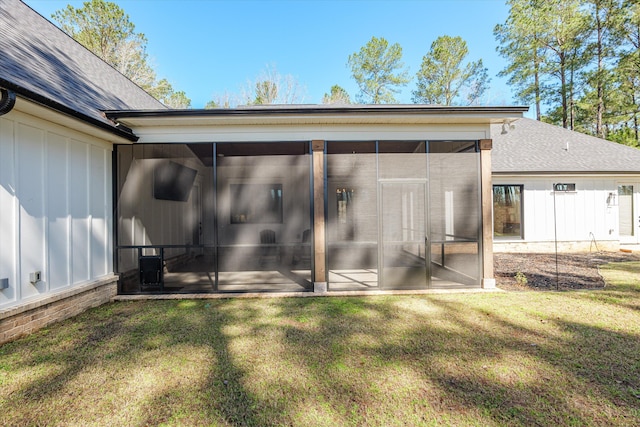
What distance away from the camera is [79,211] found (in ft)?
13.8

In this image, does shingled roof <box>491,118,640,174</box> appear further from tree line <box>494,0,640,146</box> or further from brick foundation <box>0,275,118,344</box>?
brick foundation <box>0,275,118,344</box>

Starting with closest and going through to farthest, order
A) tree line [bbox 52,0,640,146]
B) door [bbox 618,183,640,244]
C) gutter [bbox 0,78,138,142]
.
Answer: gutter [bbox 0,78,138,142], door [bbox 618,183,640,244], tree line [bbox 52,0,640,146]

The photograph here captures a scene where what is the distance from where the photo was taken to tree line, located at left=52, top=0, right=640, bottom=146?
15.2 m

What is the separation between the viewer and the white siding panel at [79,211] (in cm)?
410

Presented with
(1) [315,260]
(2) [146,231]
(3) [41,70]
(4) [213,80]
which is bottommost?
(1) [315,260]

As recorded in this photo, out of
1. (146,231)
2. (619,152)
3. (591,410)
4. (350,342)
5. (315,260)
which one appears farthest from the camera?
(619,152)

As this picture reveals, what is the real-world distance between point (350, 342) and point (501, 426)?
61.7 inches

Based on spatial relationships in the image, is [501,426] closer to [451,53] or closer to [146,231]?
[146,231]

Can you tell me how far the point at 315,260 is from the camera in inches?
201

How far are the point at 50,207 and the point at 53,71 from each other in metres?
2.53

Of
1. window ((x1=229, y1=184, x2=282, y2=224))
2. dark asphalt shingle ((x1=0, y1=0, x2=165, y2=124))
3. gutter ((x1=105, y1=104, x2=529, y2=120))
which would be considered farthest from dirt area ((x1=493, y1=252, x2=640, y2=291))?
dark asphalt shingle ((x1=0, y1=0, x2=165, y2=124))

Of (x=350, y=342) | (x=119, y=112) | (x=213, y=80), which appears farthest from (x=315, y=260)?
(x=213, y=80)

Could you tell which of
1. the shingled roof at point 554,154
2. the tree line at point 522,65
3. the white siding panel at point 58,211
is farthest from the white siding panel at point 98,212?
the tree line at point 522,65

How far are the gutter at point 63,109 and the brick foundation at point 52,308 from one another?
2.28 m
